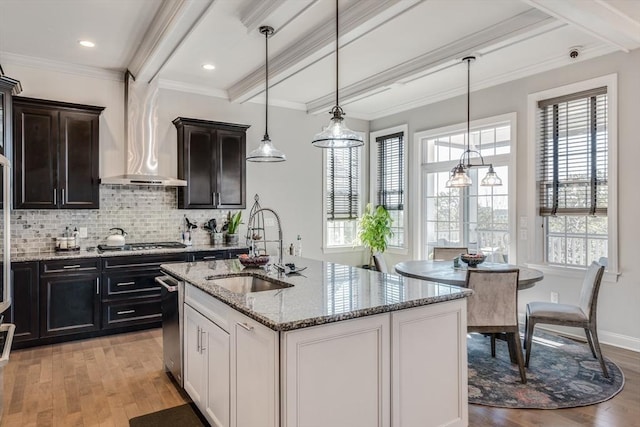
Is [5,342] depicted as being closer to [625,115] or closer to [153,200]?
[153,200]

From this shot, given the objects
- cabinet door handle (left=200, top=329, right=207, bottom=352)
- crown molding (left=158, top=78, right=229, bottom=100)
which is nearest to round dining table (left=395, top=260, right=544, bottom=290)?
cabinet door handle (left=200, top=329, right=207, bottom=352)

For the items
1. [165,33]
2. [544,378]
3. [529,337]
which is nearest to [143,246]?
[165,33]

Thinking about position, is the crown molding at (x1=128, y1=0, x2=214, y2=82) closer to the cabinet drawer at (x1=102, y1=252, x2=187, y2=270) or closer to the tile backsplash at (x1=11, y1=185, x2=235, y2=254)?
the tile backsplash at (x1=11, y1=185, x2=235, y2=254)

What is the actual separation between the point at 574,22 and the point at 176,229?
4715 mm

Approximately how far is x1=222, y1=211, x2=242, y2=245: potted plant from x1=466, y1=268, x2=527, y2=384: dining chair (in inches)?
129

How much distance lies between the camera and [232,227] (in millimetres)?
5555

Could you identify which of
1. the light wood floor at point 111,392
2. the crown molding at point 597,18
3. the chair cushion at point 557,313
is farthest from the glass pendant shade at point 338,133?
the chair cushion at point 557,313

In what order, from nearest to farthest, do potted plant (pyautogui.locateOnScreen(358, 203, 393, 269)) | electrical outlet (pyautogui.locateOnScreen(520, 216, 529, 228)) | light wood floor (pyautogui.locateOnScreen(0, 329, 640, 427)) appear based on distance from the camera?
light wood floor (pyautogui.locateOnScreen(0, 329, 640, 427)), electrical outlet (pyautogui.locateOnScreen(520, 216, 529, 228)), potted plant (pyautogui.locateOnScreen(358, 203, 393, 269))

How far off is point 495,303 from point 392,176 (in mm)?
3710

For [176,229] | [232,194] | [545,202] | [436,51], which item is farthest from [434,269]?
[176,229]

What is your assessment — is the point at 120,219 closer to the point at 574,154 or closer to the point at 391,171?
the point at 391,171

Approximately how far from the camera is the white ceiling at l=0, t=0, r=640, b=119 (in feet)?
10.6

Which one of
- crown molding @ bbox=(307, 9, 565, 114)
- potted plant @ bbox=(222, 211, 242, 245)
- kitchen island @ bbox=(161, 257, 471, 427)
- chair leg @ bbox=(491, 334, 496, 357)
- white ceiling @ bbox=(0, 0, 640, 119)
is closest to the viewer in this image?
kitchen island @ bbox=(161, 257, 471, 427)

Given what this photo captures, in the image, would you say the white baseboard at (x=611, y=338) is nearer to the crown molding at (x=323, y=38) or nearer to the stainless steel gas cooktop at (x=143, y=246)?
the crown molding at (x=323, y=38)
